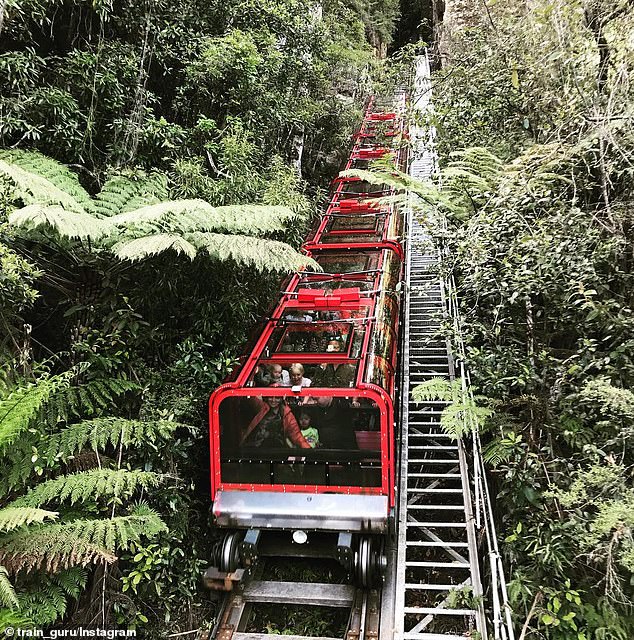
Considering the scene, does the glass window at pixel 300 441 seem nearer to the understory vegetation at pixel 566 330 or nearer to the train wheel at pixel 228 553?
the train wheel at pixel 228 553

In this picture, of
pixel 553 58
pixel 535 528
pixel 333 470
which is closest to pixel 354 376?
pixel 333 470

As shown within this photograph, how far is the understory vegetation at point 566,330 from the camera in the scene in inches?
156

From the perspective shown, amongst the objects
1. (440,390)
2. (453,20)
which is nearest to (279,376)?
(440,390)

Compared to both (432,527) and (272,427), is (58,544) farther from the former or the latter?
(432,527)

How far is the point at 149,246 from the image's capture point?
414cm

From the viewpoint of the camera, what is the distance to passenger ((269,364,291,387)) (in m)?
5.02

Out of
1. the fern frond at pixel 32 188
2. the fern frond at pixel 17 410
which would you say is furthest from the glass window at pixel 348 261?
the fern frond at pixel 17 410

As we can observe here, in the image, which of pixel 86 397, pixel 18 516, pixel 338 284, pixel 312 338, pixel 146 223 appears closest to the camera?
pixel 18 516

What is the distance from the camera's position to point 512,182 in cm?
507

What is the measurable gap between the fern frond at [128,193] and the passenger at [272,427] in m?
2.39

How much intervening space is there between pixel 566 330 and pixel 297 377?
280 cm

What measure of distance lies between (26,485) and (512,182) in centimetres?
509

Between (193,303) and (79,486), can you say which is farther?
(193,303)

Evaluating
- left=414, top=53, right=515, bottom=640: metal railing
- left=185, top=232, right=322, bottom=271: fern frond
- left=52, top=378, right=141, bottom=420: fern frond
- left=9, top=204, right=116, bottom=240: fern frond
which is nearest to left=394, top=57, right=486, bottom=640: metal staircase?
left=414, top=53, right=515, bottom=640: metal railing
